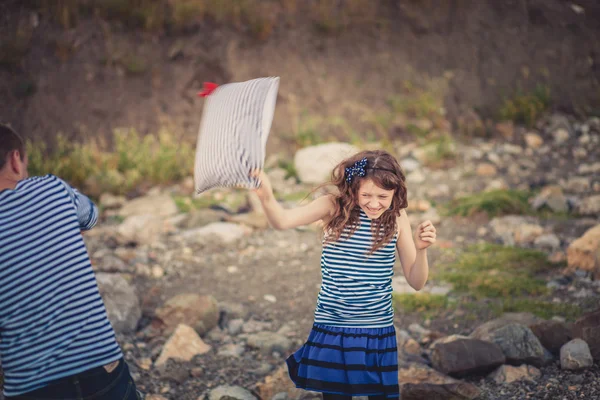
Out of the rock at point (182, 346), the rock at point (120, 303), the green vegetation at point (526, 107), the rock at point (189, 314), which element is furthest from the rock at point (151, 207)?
the green vegetation at point (526, 107)

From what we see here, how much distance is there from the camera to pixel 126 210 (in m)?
6.70

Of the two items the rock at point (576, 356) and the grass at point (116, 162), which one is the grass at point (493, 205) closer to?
the rock at point (576, 356)

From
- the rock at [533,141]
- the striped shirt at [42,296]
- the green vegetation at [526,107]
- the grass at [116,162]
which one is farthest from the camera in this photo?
the green vegetation at [526,107]

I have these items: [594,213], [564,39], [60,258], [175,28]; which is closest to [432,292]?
[594,213]

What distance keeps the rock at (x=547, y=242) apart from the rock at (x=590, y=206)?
2.53ft

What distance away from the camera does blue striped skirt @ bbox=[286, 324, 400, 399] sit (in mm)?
2383

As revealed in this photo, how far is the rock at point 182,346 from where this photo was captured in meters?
3.75

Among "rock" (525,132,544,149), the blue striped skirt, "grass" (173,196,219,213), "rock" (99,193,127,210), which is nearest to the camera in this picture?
the blue striped skirt

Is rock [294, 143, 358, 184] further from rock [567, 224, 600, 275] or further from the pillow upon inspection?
A: the pillow

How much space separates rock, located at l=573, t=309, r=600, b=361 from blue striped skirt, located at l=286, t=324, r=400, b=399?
4.91 ft

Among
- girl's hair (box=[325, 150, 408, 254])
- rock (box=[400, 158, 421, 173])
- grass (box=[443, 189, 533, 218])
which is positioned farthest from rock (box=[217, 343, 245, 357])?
Answer: rock (box=[400, 158, 421, 173])

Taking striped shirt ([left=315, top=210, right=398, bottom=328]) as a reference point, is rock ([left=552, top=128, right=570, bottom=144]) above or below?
above

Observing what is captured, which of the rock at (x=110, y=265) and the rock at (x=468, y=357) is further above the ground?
the rock at (x=468, y=357)

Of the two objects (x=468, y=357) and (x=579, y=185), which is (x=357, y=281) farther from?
(x=579, y=185)
